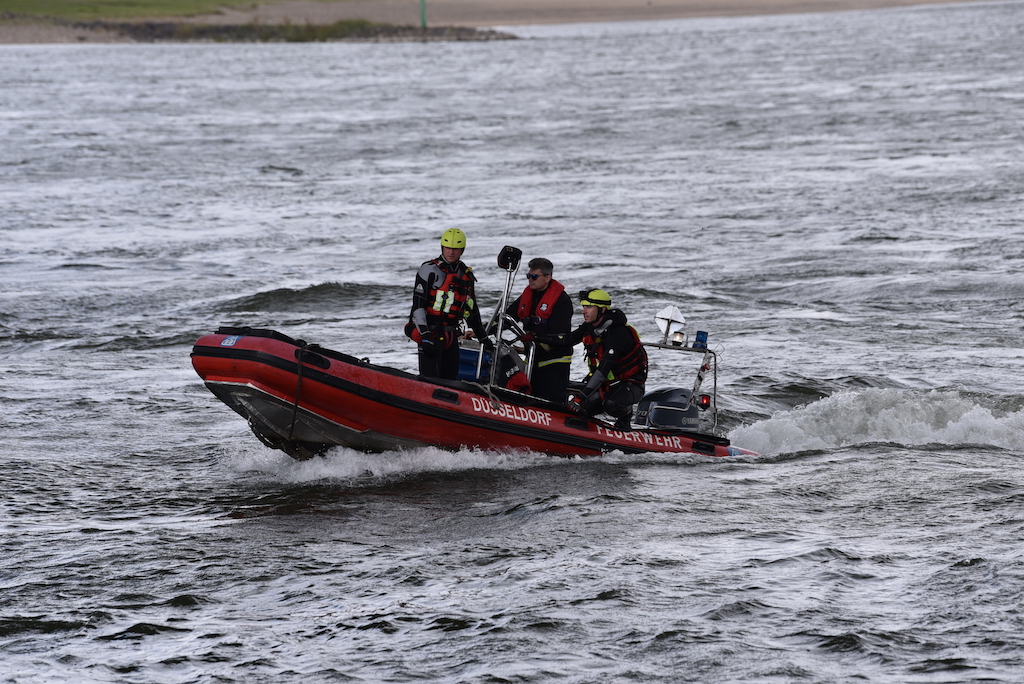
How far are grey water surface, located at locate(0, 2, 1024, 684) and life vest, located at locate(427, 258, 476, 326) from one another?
3.66 feet

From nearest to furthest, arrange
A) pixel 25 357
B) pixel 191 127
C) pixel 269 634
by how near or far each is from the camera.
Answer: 1. pixel 269 634
2. pixel 25 357
3. pixel 191 127

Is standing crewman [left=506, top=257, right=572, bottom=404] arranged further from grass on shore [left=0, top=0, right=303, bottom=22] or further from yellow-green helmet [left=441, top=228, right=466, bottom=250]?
grass on shore [left=0, top=0, right=303, bottom=22]

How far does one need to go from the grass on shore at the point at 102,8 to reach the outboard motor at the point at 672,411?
81.8 metres

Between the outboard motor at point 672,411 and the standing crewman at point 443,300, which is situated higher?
the standing crewman at point 443,300

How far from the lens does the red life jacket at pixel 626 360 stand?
9.14 metres

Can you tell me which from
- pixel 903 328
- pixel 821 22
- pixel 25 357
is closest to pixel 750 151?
pixel 903 328

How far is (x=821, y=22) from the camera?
9075 centimetres

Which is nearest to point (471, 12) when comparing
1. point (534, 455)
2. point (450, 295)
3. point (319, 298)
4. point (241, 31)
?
point (241, 31)

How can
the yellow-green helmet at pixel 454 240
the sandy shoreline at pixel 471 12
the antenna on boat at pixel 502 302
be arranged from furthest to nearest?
the sandy shoreline at pixel 471 12, the yellow-green helmet at pixel 454 240, the antenna on boat at pixel 502 302

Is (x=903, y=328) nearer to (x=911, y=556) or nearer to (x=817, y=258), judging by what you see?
(x=817, y=258)

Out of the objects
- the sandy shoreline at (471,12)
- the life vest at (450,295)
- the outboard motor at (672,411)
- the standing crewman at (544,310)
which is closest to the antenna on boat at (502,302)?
the standing crewman at (544,310)

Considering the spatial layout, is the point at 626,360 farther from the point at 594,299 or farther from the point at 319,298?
the point at 319,298

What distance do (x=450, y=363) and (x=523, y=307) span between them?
790 mm

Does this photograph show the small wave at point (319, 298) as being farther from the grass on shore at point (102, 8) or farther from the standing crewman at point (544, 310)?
the grass on shore at point (102, 8)
